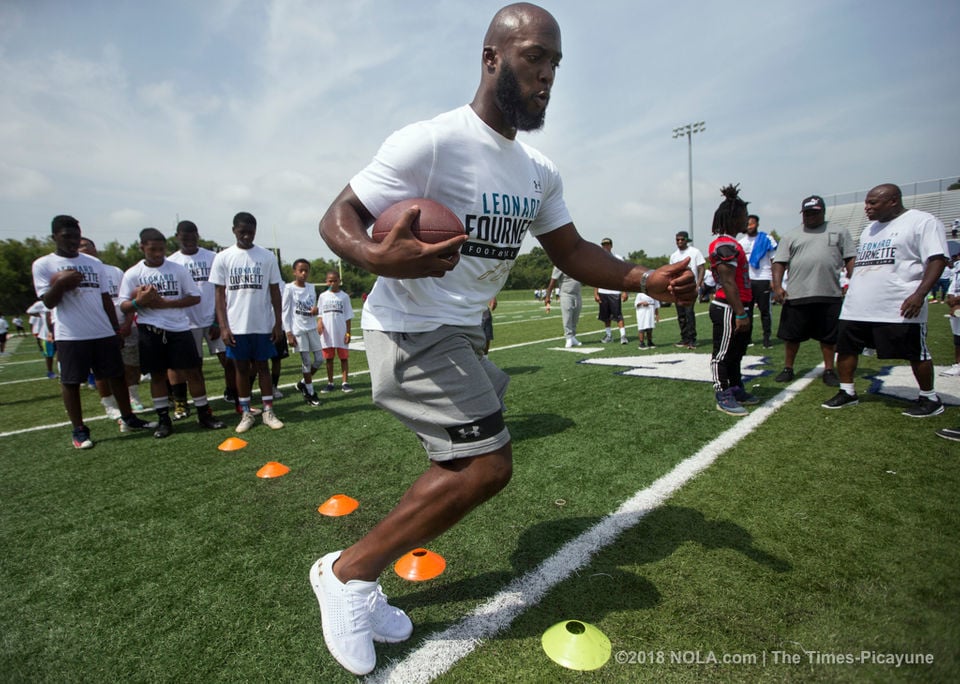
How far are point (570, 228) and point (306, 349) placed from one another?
591 cm

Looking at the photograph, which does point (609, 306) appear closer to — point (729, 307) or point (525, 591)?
point (729, 307)

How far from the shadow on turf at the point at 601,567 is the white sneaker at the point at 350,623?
278mm

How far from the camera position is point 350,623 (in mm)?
1871

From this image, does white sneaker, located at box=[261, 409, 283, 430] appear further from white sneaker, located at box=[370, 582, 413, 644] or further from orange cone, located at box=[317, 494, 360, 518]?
white sneaker, located at box=[370, 582, 413, 644]

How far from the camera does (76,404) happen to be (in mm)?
5047

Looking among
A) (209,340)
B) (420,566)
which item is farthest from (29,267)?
(420,566)

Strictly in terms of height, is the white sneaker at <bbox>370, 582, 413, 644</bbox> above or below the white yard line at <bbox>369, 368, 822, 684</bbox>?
above

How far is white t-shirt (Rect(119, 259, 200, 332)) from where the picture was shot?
554 centimetres

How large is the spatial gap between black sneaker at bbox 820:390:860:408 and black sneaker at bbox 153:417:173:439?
7.20 m

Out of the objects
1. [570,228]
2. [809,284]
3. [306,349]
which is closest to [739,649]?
[570,228]

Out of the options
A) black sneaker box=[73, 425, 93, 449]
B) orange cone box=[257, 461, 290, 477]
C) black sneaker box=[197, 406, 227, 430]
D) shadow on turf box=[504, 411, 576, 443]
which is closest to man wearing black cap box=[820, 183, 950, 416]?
shadow on turf box=[504, 411, 576, 443]

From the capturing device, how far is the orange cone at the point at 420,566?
2.46 meters

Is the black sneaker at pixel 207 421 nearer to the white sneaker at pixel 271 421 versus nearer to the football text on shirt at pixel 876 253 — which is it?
the white sneaker at pixel 271 421

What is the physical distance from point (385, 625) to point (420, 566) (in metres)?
0.51
